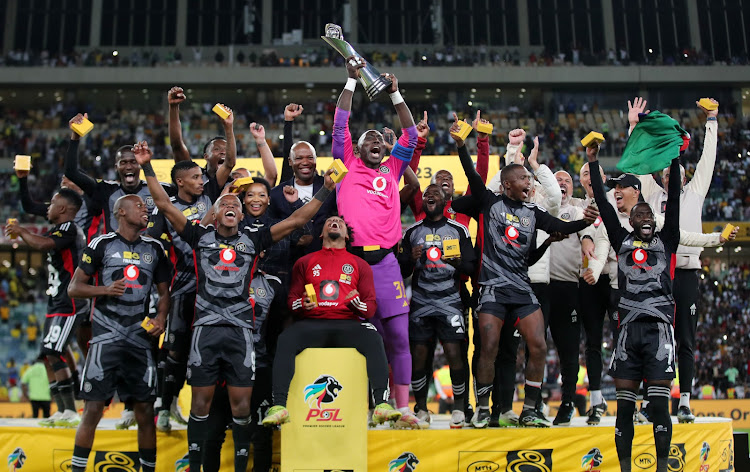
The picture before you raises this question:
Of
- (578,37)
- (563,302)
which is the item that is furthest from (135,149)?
(578,37)

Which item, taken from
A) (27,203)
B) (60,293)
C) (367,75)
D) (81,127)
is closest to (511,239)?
(367,75)

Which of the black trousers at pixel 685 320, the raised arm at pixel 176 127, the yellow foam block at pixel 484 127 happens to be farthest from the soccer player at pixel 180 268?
the black trousers at pixel 685 320

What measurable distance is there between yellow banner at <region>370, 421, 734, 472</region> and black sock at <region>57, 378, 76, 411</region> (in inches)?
122

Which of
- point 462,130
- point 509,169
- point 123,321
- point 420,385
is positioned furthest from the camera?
point 420,385

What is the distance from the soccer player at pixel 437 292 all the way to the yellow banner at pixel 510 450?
0.25 metres

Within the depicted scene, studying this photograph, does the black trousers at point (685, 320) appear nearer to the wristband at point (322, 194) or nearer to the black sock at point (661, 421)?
the black sock at point (661, 421)

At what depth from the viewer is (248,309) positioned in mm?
6613

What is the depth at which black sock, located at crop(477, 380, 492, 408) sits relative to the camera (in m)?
7.21

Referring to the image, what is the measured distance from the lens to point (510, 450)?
7.42 m

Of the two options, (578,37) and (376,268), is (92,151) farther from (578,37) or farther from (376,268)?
(376,268)

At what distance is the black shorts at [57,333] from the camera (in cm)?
779

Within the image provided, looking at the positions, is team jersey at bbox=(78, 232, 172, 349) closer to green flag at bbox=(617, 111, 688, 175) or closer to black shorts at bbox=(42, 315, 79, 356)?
black shorts at bbox=(42, 315, 79, 356)

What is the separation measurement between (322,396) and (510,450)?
2.02 metres

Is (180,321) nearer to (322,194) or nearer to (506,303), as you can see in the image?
(322,194)
